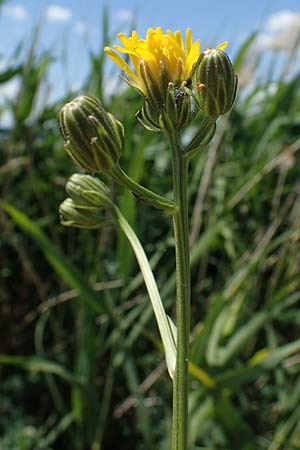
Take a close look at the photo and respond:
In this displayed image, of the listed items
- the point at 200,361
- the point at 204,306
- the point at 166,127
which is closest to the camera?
the point at 166,127

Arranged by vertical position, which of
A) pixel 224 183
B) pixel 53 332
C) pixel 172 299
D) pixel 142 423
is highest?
pixel 224 183

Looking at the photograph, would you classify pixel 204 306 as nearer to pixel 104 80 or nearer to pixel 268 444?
pixel 268 444

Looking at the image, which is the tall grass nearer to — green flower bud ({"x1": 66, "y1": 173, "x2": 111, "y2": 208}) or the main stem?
green flower bud ({"x1": 66, "y1": 173, "x2": 111, "y2": 208})

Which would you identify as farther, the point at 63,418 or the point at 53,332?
the point at 53,332

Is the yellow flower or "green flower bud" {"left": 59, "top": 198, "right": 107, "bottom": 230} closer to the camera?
the yellow flower

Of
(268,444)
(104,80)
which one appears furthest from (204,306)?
(104,80)

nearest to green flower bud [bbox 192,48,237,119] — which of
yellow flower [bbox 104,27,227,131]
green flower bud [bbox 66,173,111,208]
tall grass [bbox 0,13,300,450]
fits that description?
yellow flower [bbox 104,27,227,131]

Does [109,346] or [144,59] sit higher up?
[144,59]

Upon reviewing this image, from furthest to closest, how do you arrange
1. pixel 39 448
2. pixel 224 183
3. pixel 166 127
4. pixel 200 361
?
1. pixel 224 183
2. pixel 39 448
3. pixel 200 361
4. pixel 166 127
